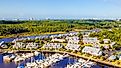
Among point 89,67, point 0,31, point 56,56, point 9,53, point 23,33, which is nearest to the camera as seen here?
point 89,67

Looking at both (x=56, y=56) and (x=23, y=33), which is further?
(x=23, y=33)

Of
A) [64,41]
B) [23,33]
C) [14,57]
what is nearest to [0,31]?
[23,33]

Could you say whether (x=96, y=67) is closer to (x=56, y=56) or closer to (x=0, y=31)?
(x=56, y=56)

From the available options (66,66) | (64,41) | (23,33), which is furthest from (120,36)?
(23,33)

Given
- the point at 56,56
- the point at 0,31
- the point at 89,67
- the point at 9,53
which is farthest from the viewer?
the point at 0,31

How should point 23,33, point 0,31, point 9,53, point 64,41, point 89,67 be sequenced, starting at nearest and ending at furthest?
point 89,67, point 9,53, point 64,41, point 0,31, point 23,33

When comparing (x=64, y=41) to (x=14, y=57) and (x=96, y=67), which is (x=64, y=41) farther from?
(x=96, y=67)

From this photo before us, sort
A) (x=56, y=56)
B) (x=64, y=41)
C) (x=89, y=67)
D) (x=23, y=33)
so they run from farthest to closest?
(x=23, y=33) → (x=64, y=41) → (x=56, y=56) → (x=89, y=67)

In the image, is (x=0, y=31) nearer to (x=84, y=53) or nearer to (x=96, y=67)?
(x=84, y=53)

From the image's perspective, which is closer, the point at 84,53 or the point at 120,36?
the point at 84,53
